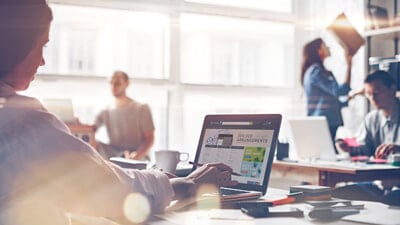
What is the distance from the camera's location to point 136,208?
1.45 meters

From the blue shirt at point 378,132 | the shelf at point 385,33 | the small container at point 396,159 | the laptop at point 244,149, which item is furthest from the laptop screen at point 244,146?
the shelf at point 385,33

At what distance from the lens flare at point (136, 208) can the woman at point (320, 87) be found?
3.59 meters

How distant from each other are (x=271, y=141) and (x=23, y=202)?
837mm

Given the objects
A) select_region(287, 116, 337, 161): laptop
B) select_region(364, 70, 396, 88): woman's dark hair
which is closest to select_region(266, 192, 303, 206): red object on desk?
select_region(287, 116, 337, 161): laptop

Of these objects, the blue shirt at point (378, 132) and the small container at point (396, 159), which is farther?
the blue shirt at point (378, 132)

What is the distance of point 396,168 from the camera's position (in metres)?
3.28

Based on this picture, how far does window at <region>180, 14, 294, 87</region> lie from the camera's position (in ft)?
19.3

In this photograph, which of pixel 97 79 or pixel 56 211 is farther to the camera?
pixel 97 79

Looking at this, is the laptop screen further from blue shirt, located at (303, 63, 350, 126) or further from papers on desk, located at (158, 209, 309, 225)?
blue shirt, located at (303, 63, 350, 126)

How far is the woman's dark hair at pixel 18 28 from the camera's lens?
1.21m

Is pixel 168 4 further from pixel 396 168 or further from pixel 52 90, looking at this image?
pixel 396 168

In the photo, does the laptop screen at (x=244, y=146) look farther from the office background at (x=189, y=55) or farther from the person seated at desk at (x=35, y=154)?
the office background at (x=189, y=55)

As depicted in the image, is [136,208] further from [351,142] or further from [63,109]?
[63,109]

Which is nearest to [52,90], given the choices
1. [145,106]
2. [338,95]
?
[145,106]
